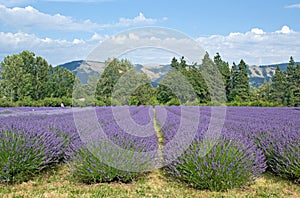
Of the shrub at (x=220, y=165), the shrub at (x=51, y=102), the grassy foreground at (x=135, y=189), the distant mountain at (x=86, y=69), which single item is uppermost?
the distant mountain at (x=86, y=69)

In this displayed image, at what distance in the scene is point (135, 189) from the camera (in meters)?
3.82

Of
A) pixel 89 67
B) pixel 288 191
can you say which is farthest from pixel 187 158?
pixel 89 67

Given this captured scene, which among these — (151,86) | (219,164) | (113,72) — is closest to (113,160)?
(219,164)

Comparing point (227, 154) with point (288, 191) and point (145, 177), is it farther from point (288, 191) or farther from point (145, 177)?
point (145, 177)

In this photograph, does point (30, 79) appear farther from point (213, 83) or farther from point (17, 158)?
point (17, 158)

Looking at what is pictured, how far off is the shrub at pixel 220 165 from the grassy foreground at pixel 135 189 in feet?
0.37

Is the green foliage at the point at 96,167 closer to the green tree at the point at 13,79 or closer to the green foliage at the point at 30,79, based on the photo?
the green foliage at the point at 30,79

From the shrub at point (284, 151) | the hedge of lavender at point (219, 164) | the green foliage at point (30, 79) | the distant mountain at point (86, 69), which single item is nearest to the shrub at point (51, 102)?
the green foliage at point (30, 79)

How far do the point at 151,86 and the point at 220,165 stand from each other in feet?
55.9

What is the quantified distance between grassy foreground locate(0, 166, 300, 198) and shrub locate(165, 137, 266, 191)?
0.37ft

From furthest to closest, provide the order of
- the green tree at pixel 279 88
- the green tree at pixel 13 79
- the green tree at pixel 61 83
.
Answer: the green tree at pixel 279 88
the green tree at pixel 61 83
the green tree at pixel 13 79

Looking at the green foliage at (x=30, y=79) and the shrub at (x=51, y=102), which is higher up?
the green foliage at (x=30, y=79)

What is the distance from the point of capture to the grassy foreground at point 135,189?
11.8ft

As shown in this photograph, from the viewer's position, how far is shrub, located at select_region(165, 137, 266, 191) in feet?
11.9
